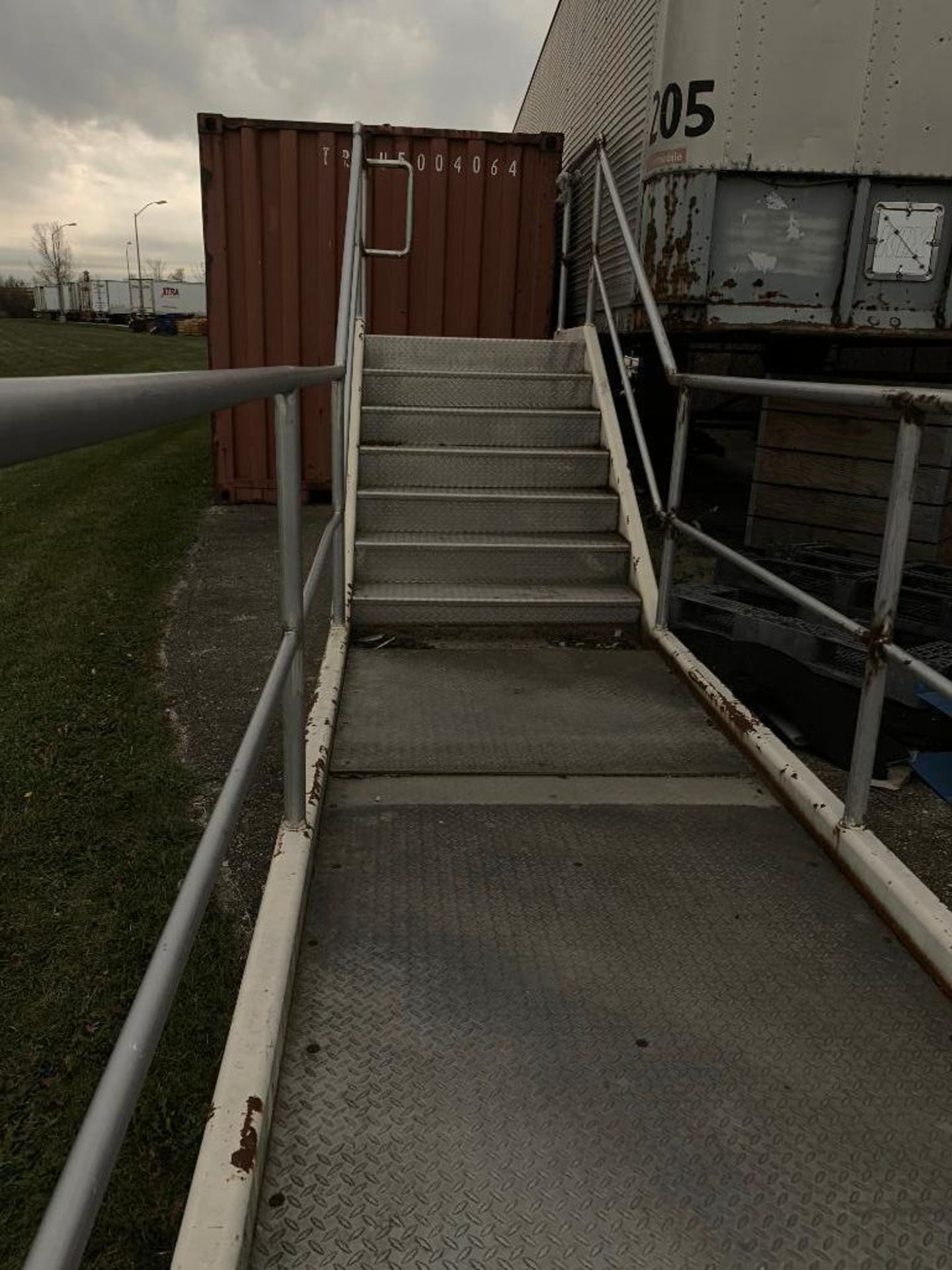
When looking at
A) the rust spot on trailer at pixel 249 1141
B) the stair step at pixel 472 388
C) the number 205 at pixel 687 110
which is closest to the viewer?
the rust spot on trailer at pixel 249 1141

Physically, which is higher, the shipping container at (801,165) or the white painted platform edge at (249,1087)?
the shipping container at (801,165)

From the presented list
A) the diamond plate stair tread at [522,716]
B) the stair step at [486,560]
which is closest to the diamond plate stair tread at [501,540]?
the stair step at [486,560]

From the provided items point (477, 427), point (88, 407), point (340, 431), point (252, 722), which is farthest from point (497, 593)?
point (88, 407)

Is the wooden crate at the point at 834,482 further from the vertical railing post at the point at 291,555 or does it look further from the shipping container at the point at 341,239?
the vertical railing post at the point at 291,555

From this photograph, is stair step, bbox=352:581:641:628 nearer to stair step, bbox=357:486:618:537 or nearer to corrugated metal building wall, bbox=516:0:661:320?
stair step, bbox=357:486:618:537

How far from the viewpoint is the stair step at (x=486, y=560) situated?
4.41 meters

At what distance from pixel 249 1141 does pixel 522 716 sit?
2.03m

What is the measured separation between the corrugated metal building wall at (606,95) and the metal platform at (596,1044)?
413cm

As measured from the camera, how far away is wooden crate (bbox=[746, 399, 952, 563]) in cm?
548

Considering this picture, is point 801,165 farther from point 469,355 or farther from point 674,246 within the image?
point 469,355

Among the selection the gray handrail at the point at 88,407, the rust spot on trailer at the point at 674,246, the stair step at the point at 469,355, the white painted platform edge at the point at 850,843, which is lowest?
the white painted platform edge at the point at 850,843

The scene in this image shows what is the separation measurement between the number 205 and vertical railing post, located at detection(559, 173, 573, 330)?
215 cm

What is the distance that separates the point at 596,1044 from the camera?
1803 millimetres

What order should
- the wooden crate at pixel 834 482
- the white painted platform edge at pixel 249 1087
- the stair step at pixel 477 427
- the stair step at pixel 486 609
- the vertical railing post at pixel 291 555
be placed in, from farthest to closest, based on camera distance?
the wooden crate at pixel 834 482
the stair step at pixel 477 427
the stair step at pixel 486 609
the vertical railing post at pixel 291 555
the white painted platform edge at pixel 249 1087
